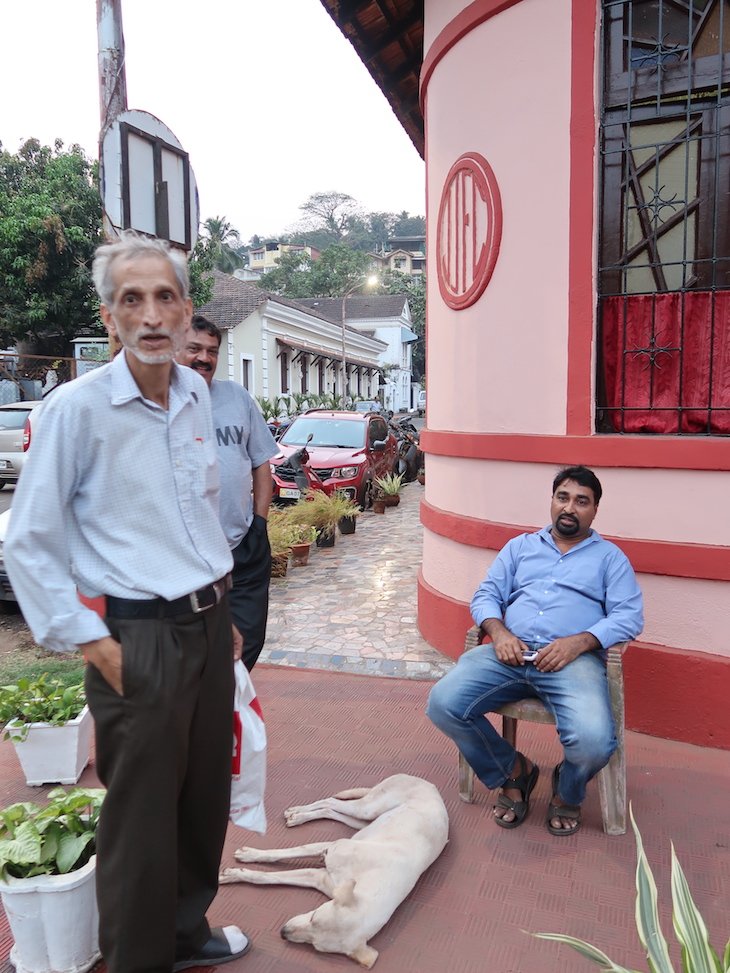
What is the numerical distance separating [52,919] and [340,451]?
9.36m

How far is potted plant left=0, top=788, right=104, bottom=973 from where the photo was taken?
2.21 m

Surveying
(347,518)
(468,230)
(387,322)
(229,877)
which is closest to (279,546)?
(347,518)

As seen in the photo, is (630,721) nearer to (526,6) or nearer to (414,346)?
(526,6)

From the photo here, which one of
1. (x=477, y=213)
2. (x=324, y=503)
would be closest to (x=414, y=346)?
(x=324, y=503)

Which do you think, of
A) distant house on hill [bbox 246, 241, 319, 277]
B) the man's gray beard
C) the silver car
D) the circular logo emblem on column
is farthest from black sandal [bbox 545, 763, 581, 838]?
distant house on hill [bbox 246, 241, 319, 277]

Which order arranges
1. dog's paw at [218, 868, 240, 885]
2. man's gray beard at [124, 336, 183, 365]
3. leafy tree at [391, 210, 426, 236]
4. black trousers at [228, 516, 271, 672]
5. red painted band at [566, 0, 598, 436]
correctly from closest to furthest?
man's gray beard at [124, 336, 183, 365], dog's paw at [218, 868, 240, 885], black trousers at [228, 516, 271, 672], red painted band at [566, 0, 598, 436], leafy tree at [391, 210, 426, 236]

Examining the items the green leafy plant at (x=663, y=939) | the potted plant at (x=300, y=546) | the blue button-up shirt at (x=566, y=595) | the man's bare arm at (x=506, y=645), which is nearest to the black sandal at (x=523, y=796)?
the man's bare arm at (x=506, y=645)

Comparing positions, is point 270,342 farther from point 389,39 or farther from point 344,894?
point 344,894

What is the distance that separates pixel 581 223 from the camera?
13.2 ft

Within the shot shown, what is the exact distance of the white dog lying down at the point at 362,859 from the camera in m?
2.40

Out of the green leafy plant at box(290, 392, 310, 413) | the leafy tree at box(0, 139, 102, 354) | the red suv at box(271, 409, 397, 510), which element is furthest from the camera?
the green leafy plant at box(290, 392, 310, 413)

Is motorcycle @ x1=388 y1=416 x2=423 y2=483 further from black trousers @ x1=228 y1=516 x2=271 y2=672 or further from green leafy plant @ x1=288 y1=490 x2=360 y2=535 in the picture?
black trousers @ x1=228 y1=516 x2=271 y2=672

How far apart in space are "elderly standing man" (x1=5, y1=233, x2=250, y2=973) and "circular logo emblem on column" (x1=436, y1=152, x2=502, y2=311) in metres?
2.78

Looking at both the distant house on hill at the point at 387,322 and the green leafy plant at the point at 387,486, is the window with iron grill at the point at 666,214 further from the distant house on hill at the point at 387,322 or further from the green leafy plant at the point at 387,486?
the distant house on hill at the point at 387,322
